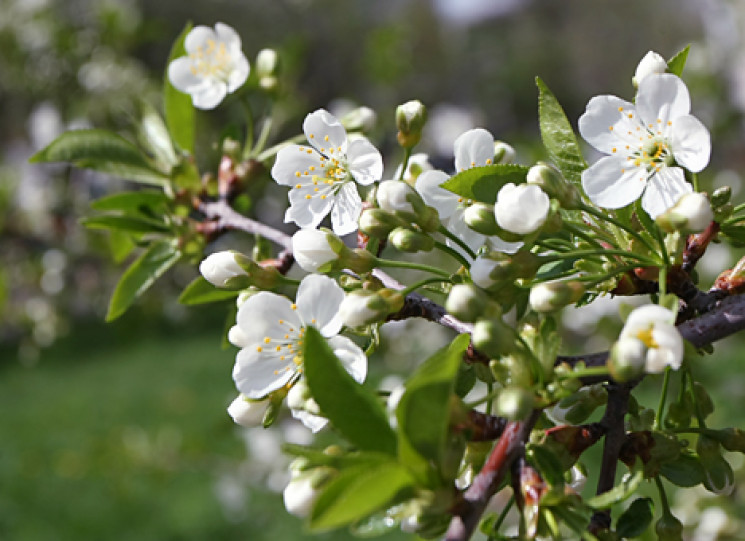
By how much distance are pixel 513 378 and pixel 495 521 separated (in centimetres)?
14

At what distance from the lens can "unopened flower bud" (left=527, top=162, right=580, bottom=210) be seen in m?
0.56

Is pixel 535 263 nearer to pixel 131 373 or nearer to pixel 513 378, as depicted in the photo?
pixel 513 378

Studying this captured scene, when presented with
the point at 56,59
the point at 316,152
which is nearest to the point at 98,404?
the point at 56,59

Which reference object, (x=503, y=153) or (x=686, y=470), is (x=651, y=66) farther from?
(x=686, y=470)

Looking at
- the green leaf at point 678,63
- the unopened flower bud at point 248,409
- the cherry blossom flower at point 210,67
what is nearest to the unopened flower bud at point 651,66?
the green leaf at point 678,63

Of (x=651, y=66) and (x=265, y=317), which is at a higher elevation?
(x=651, y=66)

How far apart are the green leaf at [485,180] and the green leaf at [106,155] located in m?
0.62

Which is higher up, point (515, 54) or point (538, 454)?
point (538, 454)

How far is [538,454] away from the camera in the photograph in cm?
53

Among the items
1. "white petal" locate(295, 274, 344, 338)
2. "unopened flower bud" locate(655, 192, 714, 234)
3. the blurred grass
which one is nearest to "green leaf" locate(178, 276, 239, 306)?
"white petal" locate(295, 274, 344, 338)

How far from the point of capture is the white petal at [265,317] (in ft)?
1.96

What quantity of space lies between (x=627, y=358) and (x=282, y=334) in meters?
0.29

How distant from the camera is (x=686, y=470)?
0.62 m

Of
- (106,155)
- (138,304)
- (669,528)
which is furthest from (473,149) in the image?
(138,304)
